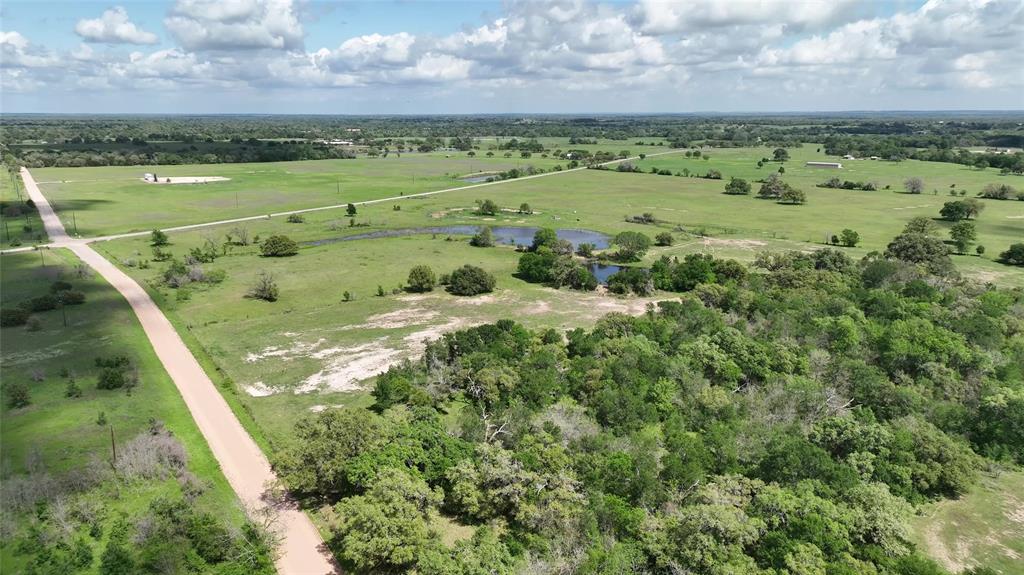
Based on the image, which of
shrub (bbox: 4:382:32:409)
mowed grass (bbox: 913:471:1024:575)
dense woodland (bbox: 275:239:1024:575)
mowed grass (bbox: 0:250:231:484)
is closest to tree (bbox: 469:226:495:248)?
dense woodland (bbox: 275:239:1024:575)

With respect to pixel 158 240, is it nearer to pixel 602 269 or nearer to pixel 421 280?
pixel 421 280

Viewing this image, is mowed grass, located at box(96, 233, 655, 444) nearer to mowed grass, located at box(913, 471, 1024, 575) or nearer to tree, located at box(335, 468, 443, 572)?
tree, located at box(335, 468, 443, 572)

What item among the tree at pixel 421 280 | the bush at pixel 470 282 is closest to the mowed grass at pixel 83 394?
the tree at pixel 421 280

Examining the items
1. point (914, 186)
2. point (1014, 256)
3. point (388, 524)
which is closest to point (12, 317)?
point (388, 524)

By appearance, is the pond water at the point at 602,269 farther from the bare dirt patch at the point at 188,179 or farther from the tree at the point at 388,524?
the bare dirt patch at the point at 188,179

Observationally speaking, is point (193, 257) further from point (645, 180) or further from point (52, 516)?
point (645, 180)
